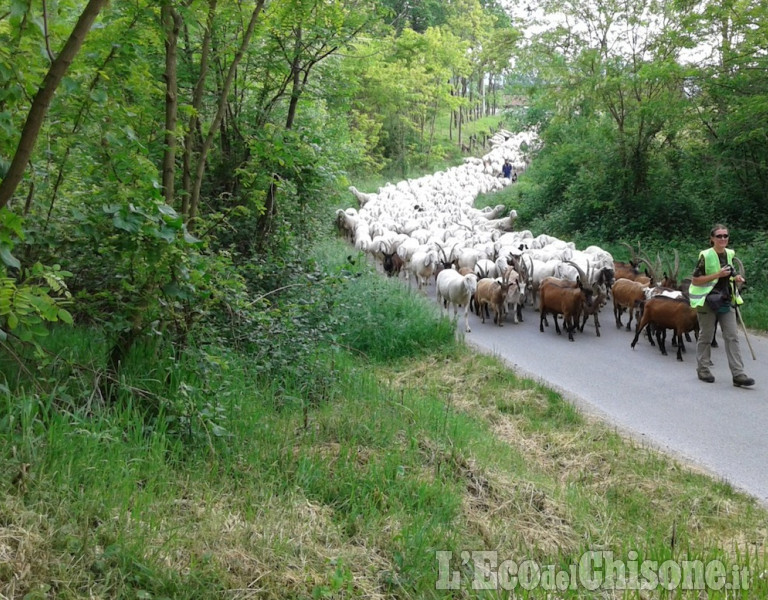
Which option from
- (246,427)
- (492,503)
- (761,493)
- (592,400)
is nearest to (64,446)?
(246,427)

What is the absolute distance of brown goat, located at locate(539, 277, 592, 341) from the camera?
41.3 feet

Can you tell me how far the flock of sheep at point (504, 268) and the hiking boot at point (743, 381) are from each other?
1.79 metres

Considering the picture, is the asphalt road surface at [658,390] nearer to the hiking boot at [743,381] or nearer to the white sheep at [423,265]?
Answer: the hiking boot at [743,381]

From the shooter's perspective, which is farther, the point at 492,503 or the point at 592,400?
the point at 592,400

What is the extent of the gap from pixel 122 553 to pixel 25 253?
2.96m

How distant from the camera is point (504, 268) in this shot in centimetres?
1580

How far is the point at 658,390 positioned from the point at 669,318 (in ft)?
7.12

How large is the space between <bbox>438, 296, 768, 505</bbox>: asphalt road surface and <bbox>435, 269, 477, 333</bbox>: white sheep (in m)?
0.67

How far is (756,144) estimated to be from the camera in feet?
57.5

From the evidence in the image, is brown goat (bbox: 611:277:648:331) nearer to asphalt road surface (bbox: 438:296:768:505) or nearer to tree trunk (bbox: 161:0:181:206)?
asphalt road surface (bbox: 438:296:768:505)

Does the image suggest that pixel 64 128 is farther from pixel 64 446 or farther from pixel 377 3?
pixel 377 3

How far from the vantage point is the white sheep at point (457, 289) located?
1405 centimetres

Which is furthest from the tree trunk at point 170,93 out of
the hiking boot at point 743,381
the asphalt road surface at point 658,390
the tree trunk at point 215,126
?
the hiking boot at point 743,381

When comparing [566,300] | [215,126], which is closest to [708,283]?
[566,300]
